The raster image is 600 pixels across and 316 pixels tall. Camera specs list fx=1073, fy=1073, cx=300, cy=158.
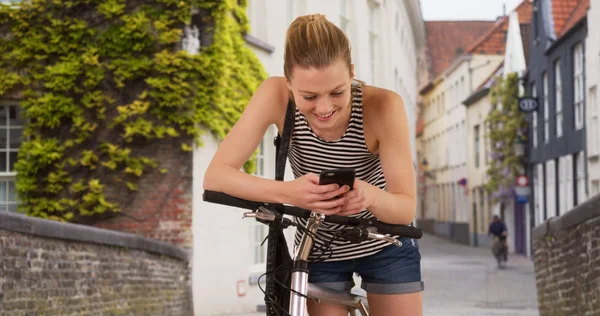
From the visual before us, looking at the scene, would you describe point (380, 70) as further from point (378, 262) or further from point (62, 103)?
point (378, 262)

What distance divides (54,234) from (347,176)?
7.26 m

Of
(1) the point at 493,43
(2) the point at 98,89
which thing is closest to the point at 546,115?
(1) the point at 493,43

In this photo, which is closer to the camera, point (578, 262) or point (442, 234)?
point (578, 262)

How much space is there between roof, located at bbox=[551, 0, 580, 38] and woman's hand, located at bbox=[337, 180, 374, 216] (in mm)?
30351

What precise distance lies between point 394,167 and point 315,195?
0.39 metres

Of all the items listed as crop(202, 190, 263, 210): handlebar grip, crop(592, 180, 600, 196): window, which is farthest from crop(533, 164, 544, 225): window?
crop(202, 190, 263, 210): handlebar grip

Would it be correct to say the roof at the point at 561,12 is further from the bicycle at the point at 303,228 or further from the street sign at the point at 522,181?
the bicycle at the point at 303,228

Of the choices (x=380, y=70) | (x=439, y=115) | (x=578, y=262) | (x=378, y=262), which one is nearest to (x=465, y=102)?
(x=439, y=115)

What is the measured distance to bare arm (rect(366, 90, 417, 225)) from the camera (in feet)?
Result: 9.78

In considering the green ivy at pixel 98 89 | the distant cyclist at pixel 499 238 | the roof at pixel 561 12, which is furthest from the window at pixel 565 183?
the green ivy at pixel 98 89

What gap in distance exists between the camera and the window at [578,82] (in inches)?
1109

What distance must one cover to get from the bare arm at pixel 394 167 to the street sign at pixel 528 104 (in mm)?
32041

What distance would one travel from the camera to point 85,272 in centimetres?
1049

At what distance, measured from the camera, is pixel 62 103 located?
45.2 ft
